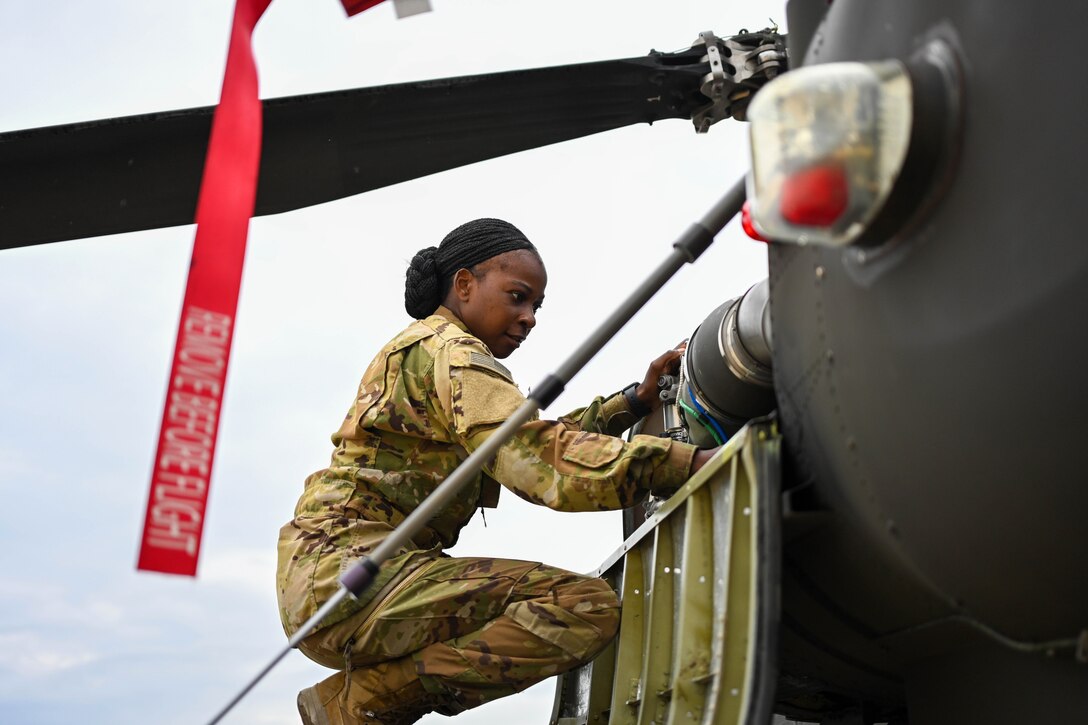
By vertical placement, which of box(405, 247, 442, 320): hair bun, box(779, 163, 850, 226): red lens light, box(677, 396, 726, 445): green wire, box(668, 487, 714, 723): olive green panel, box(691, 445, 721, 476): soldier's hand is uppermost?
box(405, 247, 442, 320): hair bun

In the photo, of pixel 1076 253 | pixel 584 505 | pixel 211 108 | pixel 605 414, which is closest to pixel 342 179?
pixel 211 108

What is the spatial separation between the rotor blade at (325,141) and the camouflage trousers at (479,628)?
1136mm

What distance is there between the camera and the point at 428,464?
3465mm

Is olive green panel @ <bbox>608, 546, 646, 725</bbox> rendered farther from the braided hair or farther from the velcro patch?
the braided hair

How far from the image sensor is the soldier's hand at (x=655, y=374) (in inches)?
157

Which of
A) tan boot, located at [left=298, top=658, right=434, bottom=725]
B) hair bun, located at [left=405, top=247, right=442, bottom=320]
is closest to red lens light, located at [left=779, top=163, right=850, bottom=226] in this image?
tan boot, located at [left=298, top=658, right=434, bottom=725]

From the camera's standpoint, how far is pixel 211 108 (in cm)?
298

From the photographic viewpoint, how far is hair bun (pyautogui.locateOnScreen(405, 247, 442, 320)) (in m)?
3.94

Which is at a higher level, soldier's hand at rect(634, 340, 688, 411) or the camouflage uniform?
soldier's hand at rect(634, 340, 688, 411)

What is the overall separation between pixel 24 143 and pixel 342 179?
2.68 feet

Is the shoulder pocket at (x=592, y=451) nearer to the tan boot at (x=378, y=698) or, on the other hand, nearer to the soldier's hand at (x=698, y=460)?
the soldier's hand at (x=698, y=460)

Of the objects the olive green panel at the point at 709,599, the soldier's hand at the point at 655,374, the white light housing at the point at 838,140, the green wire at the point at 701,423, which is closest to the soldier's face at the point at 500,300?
the soldier's hand at the point at 655,374

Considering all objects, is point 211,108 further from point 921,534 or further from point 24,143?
point 921,534

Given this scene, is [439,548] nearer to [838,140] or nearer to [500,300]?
[500,300]
